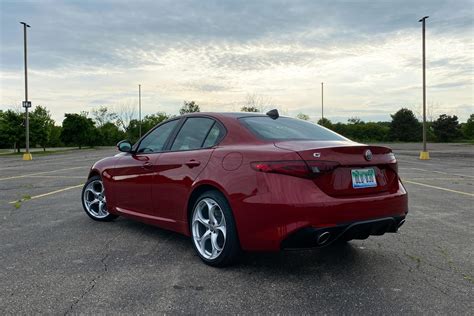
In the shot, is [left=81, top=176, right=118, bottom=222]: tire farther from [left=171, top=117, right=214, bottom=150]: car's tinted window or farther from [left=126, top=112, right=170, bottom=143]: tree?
[left=126, top=112, right=170, bottom=143]: tree

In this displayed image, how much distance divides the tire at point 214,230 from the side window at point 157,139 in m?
1.14

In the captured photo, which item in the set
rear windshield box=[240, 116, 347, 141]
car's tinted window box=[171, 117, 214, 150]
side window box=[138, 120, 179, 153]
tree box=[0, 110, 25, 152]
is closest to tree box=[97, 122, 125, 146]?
tree box=[0, 110, 25, 152]

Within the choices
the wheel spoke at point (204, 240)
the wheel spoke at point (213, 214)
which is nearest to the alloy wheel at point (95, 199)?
the wheel spoke at point (204, 240)

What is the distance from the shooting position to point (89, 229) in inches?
Answer: 218

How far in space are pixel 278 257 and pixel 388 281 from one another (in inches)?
42.8

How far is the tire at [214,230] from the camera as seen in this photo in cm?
370

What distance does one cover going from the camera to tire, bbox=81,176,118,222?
237 inches

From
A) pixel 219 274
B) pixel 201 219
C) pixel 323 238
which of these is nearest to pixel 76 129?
pixel 201 219

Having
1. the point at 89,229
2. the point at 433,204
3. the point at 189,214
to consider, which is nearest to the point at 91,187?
the point at 89,229

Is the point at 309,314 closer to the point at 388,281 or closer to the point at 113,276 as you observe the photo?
the point at 388,281

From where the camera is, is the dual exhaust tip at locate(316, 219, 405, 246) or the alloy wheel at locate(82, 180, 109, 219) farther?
the alloy wheel at locate(82, 180, 109, 219)

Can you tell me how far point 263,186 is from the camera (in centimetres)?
345

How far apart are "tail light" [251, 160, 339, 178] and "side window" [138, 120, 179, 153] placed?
6.01 feet

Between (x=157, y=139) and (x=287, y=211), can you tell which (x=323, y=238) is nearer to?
(x=287, y=211)
